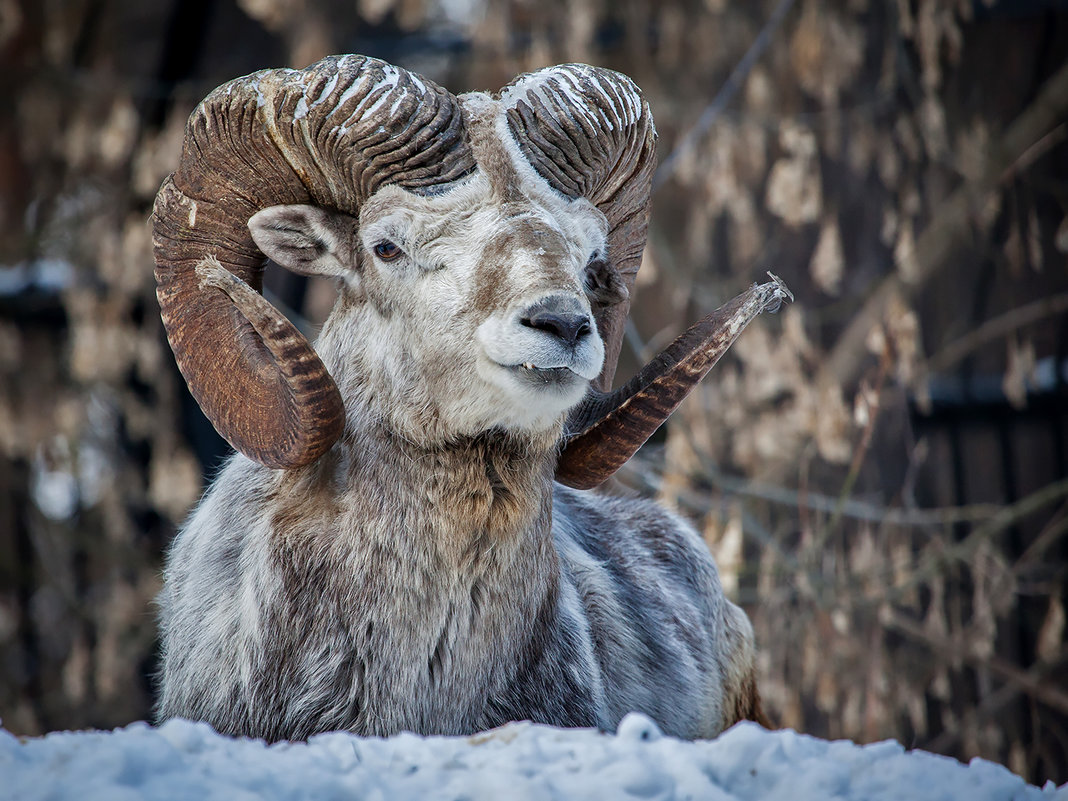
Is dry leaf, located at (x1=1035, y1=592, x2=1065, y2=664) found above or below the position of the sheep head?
below

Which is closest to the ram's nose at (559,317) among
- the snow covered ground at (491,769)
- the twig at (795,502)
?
the snow covered ground at (491,769)

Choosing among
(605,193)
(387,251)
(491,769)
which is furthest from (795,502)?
(491,769)

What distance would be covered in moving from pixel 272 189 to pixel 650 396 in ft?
4.64

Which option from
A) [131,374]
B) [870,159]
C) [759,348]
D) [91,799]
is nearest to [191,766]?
[91,799]

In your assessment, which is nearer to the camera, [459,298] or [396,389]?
[459,298]

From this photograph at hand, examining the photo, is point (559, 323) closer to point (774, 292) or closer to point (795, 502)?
point (774, 292)

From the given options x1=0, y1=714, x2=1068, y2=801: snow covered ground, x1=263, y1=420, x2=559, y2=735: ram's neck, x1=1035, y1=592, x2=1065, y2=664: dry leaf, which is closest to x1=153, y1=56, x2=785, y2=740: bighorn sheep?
x1=263, y1=420, x2=559, y2=735: ram's neck

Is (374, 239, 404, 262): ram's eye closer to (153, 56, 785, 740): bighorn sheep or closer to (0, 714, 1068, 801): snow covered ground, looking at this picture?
(153, 56, 785, 740): bighorn sheep

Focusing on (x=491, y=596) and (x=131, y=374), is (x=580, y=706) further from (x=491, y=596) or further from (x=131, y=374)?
(x=131, y=374)

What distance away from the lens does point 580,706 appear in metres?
3.78

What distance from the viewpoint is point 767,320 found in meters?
8.86

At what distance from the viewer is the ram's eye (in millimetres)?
3654

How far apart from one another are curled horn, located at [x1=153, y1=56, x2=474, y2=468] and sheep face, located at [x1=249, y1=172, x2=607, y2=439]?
0.11m

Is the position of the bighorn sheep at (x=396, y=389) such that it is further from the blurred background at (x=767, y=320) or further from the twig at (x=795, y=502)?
the twig at (x=795, y=502)
